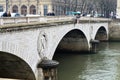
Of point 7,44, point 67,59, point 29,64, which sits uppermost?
point 7,44

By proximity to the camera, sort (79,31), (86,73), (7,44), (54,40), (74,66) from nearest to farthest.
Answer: (7,44) < (54,40) < (86,73) < (74,66) < (79,31)

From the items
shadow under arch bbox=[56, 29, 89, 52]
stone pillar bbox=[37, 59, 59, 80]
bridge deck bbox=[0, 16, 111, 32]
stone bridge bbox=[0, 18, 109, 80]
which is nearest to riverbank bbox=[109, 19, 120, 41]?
shadow under arch bbox=[56, 29, 89, 52]

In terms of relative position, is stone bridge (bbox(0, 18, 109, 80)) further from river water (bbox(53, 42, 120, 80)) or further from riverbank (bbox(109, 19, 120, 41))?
riverbank (bbox(109, 19, 120, 41))

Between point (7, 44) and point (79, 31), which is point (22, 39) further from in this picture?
point (79, 31)

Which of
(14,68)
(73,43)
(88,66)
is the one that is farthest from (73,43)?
(14,68)

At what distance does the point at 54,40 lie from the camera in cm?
2577

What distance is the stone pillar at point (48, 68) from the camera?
71.0ft

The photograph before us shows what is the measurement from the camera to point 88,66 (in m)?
32.2

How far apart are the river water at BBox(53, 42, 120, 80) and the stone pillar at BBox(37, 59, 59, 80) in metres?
4.09

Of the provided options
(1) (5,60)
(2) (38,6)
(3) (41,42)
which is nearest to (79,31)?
(3) (41,42)

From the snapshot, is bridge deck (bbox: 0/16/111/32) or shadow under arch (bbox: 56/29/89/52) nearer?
bridge deck (bbox: 0/16/111/32)

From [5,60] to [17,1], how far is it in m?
56.7

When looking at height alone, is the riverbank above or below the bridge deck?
below

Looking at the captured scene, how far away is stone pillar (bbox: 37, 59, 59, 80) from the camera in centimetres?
2163
